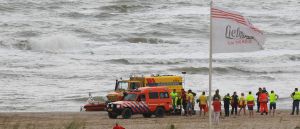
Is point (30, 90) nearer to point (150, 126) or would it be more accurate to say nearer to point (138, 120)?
point (138, 120)

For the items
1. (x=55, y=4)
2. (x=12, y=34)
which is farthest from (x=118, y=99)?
(x=55, y=4)

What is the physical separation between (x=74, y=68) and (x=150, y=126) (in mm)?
26840

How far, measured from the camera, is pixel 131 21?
74875mm

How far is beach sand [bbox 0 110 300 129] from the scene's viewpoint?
83.5ft

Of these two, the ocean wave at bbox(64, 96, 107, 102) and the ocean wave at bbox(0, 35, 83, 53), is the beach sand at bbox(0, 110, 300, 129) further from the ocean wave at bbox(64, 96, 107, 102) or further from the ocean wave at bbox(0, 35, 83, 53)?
the ocean wave at bbox(0, 35, 83, 53)

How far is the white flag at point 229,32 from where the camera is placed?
1984cm

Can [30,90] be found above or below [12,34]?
below

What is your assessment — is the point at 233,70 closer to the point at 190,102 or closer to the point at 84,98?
the point at 84,98

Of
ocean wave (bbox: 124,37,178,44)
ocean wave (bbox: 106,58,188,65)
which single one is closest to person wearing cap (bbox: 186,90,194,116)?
ocean wave (bbox: 106,58,188,65)

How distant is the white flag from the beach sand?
508cm

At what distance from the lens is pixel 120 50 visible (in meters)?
62.0

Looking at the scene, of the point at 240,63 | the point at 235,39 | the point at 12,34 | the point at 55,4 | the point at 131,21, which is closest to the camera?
the point at 235,39

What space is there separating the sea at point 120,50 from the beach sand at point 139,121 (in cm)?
498

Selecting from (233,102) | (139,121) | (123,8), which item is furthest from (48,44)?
(139,121)
